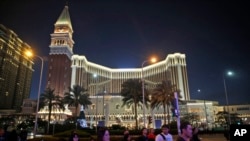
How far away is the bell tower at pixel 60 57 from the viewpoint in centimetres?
9813

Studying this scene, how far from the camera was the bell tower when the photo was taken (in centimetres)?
9813

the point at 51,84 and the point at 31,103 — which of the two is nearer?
the point at 31,103

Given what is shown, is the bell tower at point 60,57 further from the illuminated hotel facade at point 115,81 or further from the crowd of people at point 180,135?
the crowd of people at point 180,135

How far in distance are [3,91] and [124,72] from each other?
80388 millimetres

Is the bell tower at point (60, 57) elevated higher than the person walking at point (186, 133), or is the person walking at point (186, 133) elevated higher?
the bell tower at point (60, 57)

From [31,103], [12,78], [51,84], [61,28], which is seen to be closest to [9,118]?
[31,103]

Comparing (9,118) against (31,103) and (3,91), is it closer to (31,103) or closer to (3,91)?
(31,103)

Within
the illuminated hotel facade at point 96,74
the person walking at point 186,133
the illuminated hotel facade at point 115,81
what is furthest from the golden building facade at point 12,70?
the person walking at point 186,133

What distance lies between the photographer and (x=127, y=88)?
4497cm

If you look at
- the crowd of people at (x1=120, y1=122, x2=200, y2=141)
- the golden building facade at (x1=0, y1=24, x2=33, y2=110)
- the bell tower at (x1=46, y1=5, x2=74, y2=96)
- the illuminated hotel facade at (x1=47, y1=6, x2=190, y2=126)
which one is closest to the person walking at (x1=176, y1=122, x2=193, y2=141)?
the crowd of people at (x1=120, y1=122, x2=200, y2=141)

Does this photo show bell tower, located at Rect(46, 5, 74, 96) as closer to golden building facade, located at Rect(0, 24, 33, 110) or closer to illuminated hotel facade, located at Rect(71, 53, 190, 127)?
illuminated hotel facade, located at Rect(71, 53, 190, 127)

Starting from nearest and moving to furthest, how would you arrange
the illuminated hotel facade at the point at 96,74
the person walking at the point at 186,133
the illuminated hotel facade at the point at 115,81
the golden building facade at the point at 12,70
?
the person walking at the point at 186,133
the illuminated hotel facade at the point at 115,81
the illuminated hotel facade at the point at 96,74
the golden building facade at the point at 12,70

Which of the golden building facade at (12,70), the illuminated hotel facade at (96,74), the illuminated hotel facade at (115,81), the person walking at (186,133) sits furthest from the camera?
the golden building facade at (12,70)

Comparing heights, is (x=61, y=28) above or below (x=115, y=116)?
above
